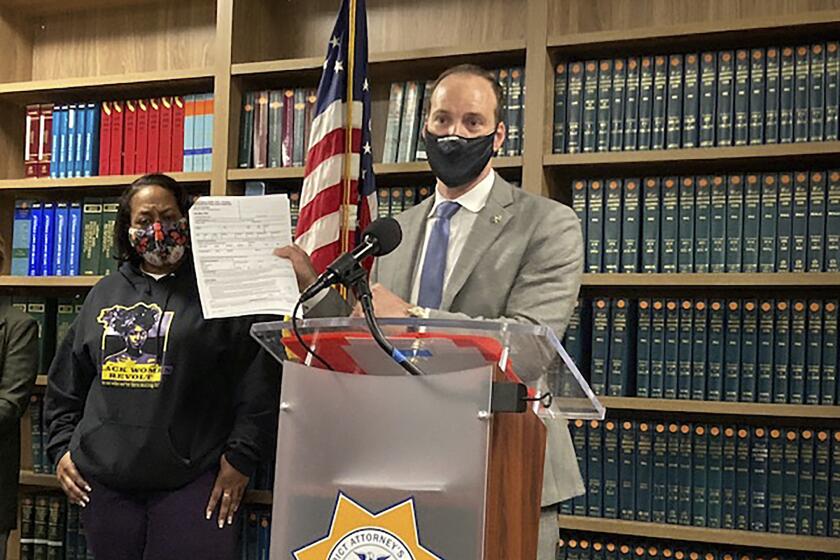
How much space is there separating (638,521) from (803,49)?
132cm

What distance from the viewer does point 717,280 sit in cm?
269

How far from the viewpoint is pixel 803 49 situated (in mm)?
2699

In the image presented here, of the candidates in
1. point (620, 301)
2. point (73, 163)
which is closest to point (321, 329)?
point (620, 301)

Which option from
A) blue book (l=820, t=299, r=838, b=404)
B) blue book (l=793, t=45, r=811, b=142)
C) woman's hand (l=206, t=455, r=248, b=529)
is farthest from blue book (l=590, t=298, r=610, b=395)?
woman's hand (l=206, t=455, r=248, b=529)

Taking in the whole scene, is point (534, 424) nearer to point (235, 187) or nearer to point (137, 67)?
point (235, 187)

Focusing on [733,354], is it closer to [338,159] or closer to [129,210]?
[338,159]

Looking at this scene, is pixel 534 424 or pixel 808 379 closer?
pixel 534 424

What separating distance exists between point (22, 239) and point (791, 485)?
262 cm

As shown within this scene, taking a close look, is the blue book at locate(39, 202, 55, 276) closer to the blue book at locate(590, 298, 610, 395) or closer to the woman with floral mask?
the woman with floral mask

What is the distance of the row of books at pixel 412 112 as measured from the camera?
117 inches

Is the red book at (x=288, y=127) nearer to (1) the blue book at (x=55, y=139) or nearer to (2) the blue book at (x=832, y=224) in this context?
(1) the blue book at (x=55, y=139)

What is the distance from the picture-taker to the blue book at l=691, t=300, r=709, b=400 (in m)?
2.73

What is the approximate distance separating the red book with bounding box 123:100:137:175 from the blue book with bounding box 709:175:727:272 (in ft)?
6.20

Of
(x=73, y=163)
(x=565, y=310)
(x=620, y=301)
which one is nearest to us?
(x=565, y=310)
